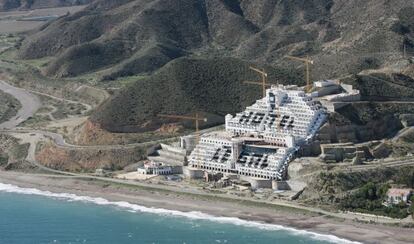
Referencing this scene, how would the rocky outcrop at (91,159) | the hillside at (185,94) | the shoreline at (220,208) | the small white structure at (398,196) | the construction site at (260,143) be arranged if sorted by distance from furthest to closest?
the hillside at (185,94) → the rocky outcrop at (91,159) → the construction site at (260,143) → the small white structure at (398,196) → the shoreline at (220,208)

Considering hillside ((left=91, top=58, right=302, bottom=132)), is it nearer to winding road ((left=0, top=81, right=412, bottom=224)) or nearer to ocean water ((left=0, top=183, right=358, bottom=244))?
winding road ((left=0, top=81, right=412, bottom=224))

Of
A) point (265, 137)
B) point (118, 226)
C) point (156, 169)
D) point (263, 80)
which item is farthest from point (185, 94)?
point (118, 226)

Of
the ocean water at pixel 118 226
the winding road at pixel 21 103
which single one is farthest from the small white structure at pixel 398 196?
the winding road at pixel 21 103

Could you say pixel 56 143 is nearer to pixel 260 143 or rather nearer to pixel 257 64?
pixel 257 64

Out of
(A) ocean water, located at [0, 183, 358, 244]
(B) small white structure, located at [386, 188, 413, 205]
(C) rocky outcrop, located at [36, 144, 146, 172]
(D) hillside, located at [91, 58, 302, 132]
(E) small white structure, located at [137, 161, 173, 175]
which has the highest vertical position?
(D) hillside, located at [91, 58, 302, 132]

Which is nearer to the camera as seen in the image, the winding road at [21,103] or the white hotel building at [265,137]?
the white hotel building at [265,137]

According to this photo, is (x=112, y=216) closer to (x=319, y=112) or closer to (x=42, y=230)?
(x=42, y=230)

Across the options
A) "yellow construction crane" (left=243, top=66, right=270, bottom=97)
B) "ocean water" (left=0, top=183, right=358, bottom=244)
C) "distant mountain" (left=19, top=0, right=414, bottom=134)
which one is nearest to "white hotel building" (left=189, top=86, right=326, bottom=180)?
"distant mountain" (left=19, top=0, right=414, bottom=134)

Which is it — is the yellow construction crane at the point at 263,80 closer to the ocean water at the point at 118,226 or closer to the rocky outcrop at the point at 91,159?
the rocky outcrop at the point at 91,159
